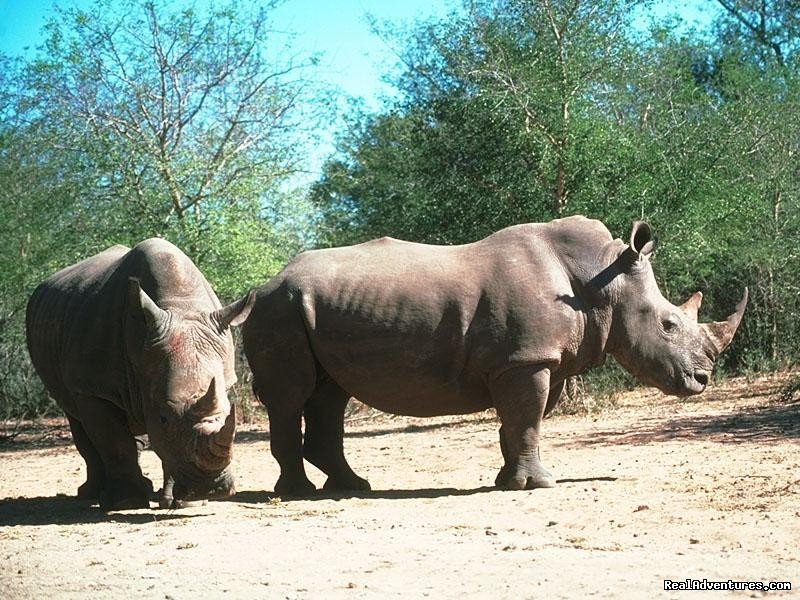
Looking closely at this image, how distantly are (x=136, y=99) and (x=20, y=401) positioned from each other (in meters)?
5.91

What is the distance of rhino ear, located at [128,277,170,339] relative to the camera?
8.31 m

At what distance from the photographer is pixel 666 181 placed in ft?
50.7

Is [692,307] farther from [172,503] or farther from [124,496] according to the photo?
[124,496]

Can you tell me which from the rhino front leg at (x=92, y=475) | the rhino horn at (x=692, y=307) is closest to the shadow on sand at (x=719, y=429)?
the rhino horn at (x=692, y=307)

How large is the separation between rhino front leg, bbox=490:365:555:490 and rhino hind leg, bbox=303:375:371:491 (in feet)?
4.65

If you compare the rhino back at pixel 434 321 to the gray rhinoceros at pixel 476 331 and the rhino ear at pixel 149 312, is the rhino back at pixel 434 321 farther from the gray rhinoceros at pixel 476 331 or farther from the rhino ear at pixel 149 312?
the rhino ear at pixel 149 312

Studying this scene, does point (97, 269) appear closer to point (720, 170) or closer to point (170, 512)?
point (170, 512)

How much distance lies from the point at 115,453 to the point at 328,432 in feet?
6.07

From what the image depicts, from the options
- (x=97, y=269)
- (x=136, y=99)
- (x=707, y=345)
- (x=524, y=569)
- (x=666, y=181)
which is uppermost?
(x=136, y=99)

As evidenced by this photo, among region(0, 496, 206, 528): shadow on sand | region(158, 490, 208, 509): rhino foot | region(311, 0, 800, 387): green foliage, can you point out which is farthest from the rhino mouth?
region(311, 0, 800, 387): green foliage

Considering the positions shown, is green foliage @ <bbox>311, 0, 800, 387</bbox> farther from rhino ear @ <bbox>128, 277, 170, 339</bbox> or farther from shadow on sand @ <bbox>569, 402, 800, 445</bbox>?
rhino ear @ <bbox>128, 277, 170, 339</bbox>

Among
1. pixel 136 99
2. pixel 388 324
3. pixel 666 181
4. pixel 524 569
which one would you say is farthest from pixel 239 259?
pixel 524 569

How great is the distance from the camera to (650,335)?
9.69 metres

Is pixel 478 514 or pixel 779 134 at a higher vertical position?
pixel 779 134
